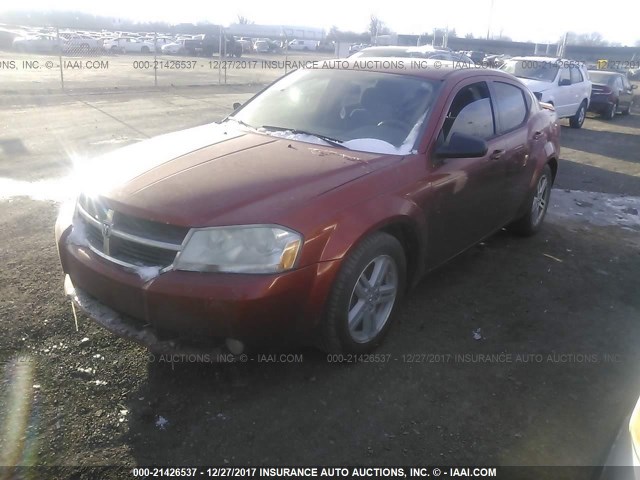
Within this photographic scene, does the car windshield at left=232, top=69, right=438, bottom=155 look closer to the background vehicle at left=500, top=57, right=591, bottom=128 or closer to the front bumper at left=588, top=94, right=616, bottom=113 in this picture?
the background vehicle at left=500, top=57, right=591, bottom=128

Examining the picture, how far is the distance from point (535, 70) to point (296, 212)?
12.9 m

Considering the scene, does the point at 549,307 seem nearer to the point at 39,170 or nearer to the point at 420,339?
the point at 420,339

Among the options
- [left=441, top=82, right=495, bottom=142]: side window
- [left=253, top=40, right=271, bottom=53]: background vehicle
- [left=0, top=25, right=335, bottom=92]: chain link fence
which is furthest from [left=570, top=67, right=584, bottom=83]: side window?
[left=253, top=40, right=271, bottom=53]: background vehicle

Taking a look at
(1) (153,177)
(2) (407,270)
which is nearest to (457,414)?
(2) (407,270)

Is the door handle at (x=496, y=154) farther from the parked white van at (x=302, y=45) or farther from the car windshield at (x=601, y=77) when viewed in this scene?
the parked white van at (x=302, y=45)

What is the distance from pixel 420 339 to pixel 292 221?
1420 mm

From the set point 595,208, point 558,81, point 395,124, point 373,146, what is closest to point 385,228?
point 373,146

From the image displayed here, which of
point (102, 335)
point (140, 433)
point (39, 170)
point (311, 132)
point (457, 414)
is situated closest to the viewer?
point (140, 433)

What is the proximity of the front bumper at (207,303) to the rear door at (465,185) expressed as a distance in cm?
116

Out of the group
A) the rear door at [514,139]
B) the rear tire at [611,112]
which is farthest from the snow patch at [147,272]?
the rear tire at [611,112]

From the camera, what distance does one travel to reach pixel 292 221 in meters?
2.85

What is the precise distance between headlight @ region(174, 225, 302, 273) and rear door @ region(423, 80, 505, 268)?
121 centimetres

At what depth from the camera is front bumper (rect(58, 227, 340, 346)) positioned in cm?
272

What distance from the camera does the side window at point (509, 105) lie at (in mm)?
4789
